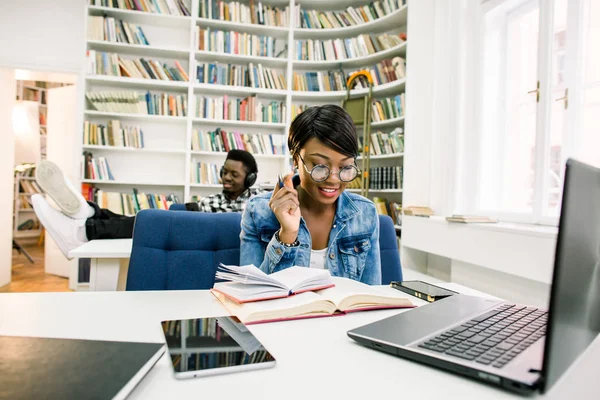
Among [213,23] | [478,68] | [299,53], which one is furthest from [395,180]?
[213,23]

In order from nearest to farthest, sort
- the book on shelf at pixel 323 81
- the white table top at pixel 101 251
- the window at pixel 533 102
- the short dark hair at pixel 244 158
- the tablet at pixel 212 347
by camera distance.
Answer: the tablet at pixel 212 347 < the white table top at pixel 101 251 < the window at pixel 533 102 < the short dark hair at pixel 244 158 < the book on shelf at pixel 323 81

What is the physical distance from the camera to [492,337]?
0.66 m

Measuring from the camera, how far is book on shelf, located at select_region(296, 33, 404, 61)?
4344 millimetres

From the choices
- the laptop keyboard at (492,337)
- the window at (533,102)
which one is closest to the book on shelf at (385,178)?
the window at (533,102)

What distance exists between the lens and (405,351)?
2.04 feet

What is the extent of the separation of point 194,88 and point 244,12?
98 cm

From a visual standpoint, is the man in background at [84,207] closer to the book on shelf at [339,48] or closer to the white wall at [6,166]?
the white wall at [6,166]

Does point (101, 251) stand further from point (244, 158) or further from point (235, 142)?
point (235, 142)

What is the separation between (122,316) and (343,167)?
2.38 ft

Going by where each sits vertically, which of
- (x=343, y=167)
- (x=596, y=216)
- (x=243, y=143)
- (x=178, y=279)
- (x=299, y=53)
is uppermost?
(x=299, y=53)

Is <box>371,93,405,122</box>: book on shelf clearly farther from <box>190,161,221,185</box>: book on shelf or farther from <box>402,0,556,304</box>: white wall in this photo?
<box>190,161,221,185</box>: book on shelf

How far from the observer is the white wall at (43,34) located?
166 inches

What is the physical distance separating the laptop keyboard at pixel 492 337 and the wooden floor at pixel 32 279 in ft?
13.6

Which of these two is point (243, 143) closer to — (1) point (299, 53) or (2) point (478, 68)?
(1) point (299, 53)
